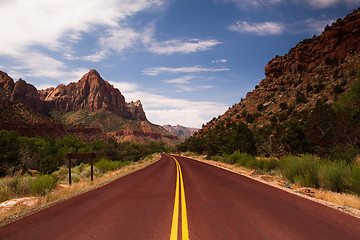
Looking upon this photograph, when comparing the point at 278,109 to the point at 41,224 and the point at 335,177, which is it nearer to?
the point at 335,177

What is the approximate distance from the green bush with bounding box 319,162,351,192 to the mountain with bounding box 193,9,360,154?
1188 cm

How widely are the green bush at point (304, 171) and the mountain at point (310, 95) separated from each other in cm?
965

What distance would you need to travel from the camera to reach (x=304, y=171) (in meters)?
10.5

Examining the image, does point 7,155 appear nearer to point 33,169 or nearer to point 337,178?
point 33,169

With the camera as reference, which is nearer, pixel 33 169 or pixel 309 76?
pixel 33 169

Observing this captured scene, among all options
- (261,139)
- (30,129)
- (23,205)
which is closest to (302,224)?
(23,205)

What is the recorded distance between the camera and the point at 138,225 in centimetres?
477

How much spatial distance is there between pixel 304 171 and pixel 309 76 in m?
57.3

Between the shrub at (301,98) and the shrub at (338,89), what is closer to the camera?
the shrub at (338,89)

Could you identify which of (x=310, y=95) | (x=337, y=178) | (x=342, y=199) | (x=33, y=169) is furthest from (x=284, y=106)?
(x=33, y=169)

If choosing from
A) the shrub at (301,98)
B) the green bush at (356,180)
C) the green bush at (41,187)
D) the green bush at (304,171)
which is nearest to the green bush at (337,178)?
the green bush at (356,180)

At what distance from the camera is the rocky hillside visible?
147ft

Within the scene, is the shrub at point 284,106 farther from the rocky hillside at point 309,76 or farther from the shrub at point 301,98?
the shrub at point 301,98

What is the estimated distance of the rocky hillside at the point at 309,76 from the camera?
147 feet
